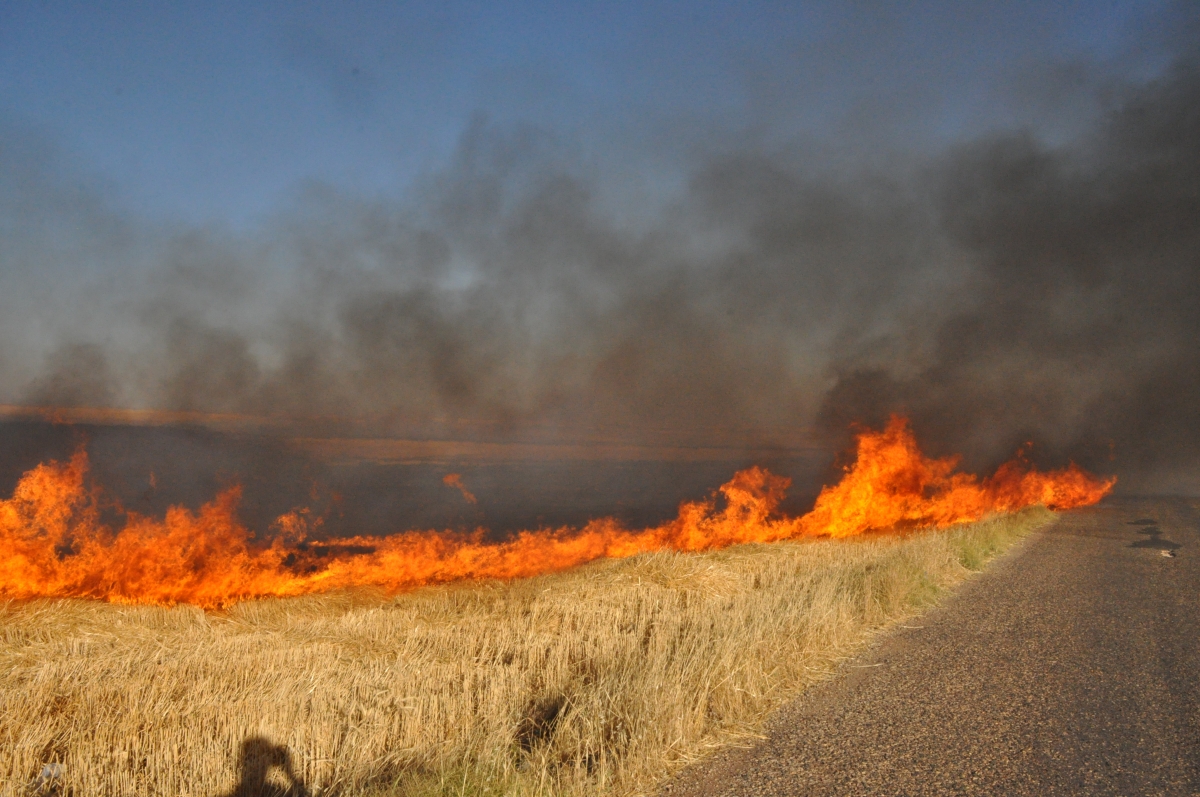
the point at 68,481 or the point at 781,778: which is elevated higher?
the point at 68,481

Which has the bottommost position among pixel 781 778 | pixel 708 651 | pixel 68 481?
pixel 781 778

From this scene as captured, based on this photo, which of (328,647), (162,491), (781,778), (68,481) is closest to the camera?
(781,778)

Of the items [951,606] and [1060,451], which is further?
[1060,451]

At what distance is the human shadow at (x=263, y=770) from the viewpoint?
6.01m

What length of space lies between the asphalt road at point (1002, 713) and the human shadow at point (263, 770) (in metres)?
3.47

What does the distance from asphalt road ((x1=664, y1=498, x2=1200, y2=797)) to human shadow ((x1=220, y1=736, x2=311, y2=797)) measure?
11.4 feet

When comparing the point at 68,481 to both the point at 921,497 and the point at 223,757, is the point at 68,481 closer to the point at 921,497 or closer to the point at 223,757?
the point at 223,757

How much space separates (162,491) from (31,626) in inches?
1966

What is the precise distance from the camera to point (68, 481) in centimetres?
2353

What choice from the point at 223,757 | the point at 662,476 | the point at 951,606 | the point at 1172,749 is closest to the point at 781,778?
the point at 1172,749

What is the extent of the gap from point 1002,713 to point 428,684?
21.1 feet

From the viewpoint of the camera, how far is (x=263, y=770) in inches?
247

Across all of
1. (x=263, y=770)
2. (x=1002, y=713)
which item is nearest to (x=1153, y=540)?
(x=1002, y=713)

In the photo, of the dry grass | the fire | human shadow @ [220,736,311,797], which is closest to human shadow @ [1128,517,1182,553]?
the fire
